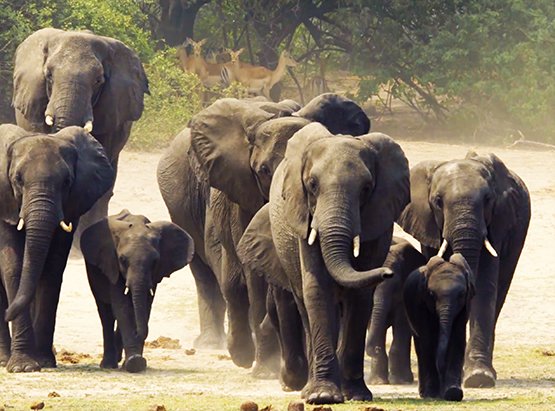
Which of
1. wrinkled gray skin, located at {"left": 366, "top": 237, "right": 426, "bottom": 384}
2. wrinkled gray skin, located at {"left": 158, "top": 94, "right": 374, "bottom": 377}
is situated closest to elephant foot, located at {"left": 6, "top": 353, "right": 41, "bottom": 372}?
wrinkled gray skin, located at {"left": 158, "top": 94, "right": 374, "bottom": 377}

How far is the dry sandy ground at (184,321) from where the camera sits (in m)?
12.6

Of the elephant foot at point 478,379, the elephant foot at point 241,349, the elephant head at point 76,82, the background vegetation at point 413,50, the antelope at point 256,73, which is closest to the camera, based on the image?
the elephant foot at point 478,379

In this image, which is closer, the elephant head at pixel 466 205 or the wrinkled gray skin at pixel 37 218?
the elephant head at pixel 466 205

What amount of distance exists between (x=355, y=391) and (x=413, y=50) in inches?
653

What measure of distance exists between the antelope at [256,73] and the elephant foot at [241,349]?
1427cm

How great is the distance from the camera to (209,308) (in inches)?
651

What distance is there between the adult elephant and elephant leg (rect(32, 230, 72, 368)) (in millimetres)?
2282

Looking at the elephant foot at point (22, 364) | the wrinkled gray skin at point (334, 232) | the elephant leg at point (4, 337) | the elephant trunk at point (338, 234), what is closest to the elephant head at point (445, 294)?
the wrinkled gray skin at point (334, 232)

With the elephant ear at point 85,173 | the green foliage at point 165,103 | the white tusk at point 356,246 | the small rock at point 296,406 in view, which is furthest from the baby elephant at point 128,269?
the green foliage at point 165,103

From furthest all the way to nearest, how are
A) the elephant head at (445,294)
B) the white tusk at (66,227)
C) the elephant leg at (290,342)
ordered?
the white tusk at (66,227) < the elephant leg at (290,342) < the elephant head at (445,294)

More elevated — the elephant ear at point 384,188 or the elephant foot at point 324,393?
the elephant ear at point 384,188

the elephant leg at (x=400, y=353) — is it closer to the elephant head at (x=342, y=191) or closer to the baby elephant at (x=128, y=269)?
the baby elephant at (x=128, y=269)

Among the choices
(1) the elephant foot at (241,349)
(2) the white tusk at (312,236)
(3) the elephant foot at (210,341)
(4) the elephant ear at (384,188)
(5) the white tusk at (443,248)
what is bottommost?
(3) the elephant foot at (210,341)

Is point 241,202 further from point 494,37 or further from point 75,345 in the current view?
point 494,37
